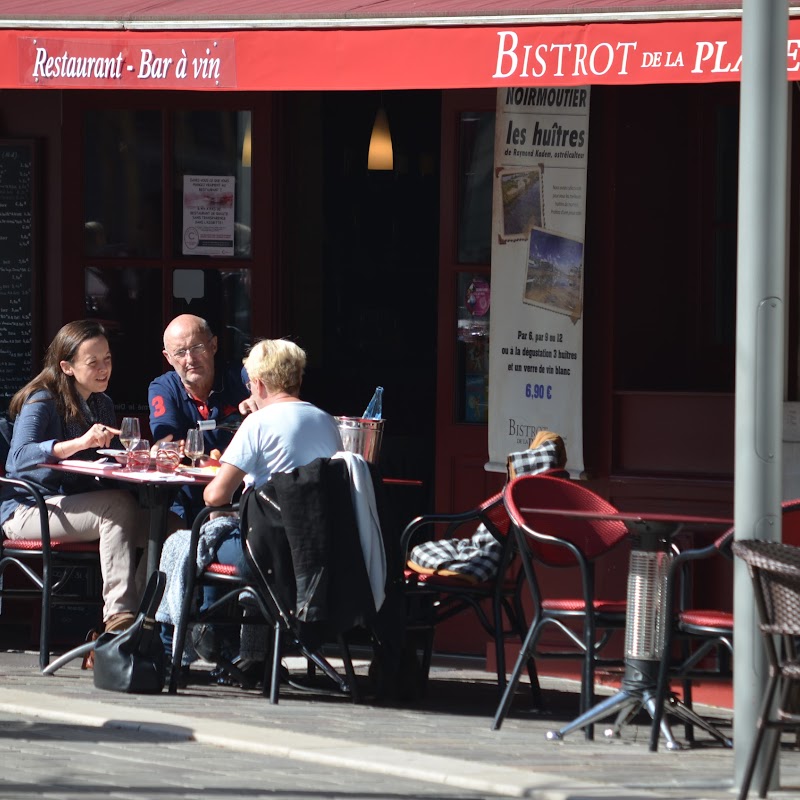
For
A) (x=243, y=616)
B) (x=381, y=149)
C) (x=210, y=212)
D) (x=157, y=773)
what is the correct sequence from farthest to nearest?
(x=381, y=149) → (x=210, y=212) → (x=243, y=616) → (x=157, y=773)

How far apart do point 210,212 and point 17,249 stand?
98cm

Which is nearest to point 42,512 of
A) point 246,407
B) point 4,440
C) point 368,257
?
point 4,440

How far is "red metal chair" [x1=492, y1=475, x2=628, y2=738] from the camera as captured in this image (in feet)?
21.2

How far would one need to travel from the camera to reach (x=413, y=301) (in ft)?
38.7

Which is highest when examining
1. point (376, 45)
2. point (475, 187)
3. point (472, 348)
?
point (376, 45)

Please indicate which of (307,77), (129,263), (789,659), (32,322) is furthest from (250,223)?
(789,659)

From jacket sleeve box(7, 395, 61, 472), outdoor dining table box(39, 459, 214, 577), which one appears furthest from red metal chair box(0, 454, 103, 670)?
outdoor dining table box(39, 459, 214, 577)

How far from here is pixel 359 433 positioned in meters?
7.70

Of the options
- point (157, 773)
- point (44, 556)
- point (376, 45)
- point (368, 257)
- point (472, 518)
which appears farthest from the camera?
point (368, 257)

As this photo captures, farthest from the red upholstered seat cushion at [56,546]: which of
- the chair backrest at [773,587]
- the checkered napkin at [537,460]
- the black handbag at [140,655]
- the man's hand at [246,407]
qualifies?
the chair backrest at [773,587]

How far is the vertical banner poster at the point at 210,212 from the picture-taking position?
349 inches

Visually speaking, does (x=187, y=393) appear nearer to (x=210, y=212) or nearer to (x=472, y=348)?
(x=210, y=212)

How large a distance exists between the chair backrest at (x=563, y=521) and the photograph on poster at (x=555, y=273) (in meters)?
1.26

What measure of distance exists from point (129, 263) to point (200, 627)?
214 cm
